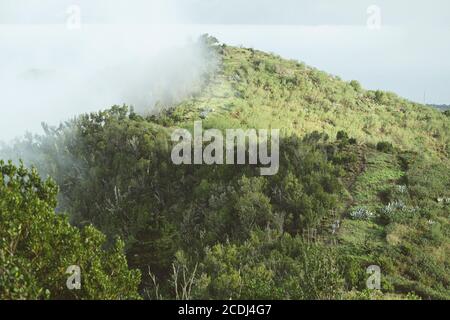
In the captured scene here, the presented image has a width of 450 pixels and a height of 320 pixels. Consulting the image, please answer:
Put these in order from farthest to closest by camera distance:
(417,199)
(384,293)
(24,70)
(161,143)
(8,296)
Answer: (24,70), (161,143), (417,199), (384,293), (8,296)

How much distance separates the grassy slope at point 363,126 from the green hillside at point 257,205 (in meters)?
0.07

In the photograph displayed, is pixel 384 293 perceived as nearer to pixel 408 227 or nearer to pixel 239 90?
pixel 408 227

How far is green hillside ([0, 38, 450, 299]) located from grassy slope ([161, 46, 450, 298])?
7 centimetres

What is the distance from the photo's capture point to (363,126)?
1359 inches

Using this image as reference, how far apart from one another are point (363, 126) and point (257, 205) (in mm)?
19857

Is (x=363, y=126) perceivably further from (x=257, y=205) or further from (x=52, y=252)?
(x=52, y=252)

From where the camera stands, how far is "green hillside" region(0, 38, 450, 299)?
12.7 m

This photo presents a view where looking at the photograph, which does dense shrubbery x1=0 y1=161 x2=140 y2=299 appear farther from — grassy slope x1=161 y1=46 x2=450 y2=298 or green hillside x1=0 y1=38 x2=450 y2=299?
grassy slope x1=161 y1=46 x2=450 y2=298

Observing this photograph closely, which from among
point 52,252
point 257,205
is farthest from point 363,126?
point 52,252

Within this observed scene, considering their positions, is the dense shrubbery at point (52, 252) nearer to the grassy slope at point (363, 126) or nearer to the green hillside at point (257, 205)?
the green hillside at point (257, 205)

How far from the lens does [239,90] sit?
115 feet

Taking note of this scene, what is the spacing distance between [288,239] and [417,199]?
5.74 m

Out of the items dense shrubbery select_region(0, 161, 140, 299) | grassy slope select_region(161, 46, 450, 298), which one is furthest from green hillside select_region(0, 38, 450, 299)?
dense shrubbery select_region(0, 161, 140, 299)
